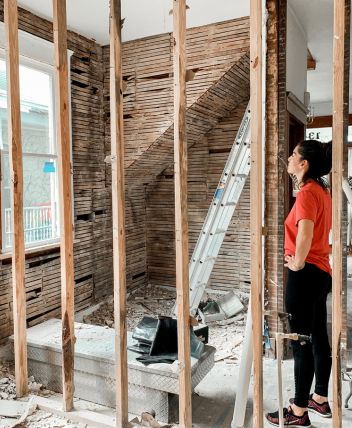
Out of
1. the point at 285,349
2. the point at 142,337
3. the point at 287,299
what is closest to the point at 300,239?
the point at 287,299

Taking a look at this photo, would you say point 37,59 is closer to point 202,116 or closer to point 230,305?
point 202,116

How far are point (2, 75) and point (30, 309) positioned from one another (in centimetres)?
180

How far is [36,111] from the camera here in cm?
327

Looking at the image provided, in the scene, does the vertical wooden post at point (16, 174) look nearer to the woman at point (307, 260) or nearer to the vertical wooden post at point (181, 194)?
the vertical wooden post at point (181, 194)

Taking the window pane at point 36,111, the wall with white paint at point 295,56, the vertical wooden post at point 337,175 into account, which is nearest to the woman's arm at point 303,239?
the vertical wooden post at point 337,175

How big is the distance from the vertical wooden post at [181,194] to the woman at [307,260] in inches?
22.8

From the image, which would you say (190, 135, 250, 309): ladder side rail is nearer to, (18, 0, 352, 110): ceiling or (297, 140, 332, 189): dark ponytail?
(18, 0, 352, 110): ceiling

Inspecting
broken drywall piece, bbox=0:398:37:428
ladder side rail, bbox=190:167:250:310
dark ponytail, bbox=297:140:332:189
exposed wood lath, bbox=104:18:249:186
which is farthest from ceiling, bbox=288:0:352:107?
broken drywall piece, bbox=0:398:37:428

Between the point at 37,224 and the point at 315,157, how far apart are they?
2.33 meters

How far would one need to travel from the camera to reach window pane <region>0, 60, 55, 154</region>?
10.4 ft

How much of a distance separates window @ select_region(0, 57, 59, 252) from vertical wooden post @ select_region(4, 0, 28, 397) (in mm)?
943

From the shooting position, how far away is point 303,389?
2039 millimetres

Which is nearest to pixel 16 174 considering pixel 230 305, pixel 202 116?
pixel 202 116

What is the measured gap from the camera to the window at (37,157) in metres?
3.17
